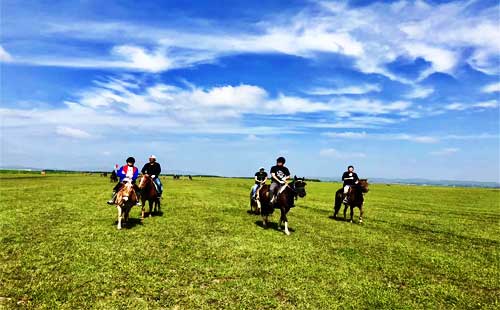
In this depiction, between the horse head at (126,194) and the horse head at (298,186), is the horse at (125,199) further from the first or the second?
the horse head at (298,186)

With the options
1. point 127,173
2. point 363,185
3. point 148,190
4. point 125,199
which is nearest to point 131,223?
point 125,199

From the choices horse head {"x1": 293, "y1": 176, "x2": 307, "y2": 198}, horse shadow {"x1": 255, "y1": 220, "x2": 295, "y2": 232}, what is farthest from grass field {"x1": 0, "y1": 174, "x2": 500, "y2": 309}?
horse head {"x1": 293, "y1": 176, "x2": 307, "y2": 198}

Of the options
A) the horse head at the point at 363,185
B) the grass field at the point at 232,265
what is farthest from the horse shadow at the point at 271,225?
the horse head at the point at 363,185

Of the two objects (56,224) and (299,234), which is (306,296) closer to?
(299,234)

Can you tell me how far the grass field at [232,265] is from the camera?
8758 millimetres

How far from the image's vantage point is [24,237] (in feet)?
46.2

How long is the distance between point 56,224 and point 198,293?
1136 cm

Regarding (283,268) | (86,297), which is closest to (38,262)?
(86,297)

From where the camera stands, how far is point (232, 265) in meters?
11.3

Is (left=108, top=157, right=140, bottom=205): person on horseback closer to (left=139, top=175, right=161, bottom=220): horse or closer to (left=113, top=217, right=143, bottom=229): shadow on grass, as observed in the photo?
(left=113, top=217, right=143, bottom=229): shadow on grass

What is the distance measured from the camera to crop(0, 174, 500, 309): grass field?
28.7ft

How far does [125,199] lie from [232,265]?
24.9 feet

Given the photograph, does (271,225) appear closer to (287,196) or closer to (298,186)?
(287,196)

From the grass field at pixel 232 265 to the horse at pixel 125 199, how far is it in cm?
84
